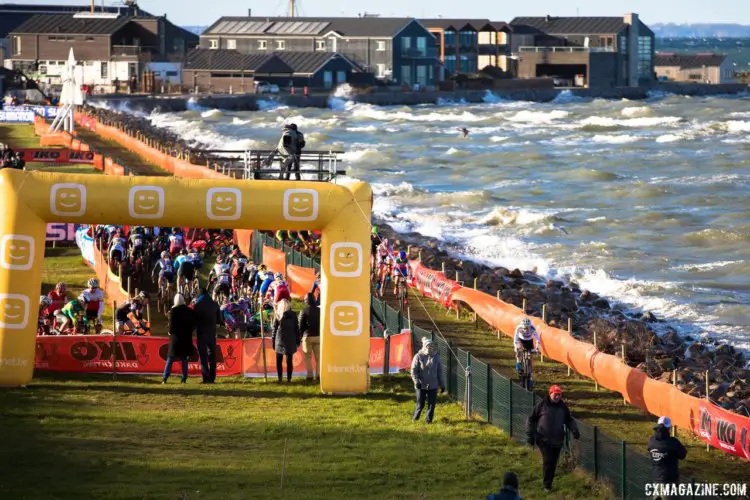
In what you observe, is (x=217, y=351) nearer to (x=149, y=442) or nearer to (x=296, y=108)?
(x=149, y=442)

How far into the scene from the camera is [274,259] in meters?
29.4

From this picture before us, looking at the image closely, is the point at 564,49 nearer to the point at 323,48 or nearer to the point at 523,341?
the point at 323,48

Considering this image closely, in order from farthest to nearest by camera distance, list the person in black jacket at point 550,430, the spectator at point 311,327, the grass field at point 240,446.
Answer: the spectator at point 311,327 → the person in black jacket at point 550,430 → the grass field at point 240,446

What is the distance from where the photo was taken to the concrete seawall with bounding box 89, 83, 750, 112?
369 ft

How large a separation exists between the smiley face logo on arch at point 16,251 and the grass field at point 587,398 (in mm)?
7795

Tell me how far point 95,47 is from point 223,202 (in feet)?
363

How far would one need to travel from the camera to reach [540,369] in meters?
22.0

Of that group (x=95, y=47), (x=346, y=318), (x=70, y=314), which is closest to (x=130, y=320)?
(x=70, y=314)

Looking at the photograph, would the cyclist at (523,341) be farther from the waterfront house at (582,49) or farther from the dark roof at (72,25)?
the waterfront house at (582,49)

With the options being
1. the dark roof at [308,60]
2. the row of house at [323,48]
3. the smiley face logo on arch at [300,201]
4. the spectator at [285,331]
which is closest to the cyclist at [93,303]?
the spectator at [285,331]

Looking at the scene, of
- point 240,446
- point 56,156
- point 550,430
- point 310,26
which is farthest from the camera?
point 310,26

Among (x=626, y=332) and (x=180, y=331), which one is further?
(x=626, y=332)

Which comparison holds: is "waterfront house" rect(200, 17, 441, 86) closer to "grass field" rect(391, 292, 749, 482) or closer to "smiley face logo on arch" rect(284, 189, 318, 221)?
"grass field" rect(391, 292, 749, 482)

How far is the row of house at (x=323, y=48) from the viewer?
413 feet
